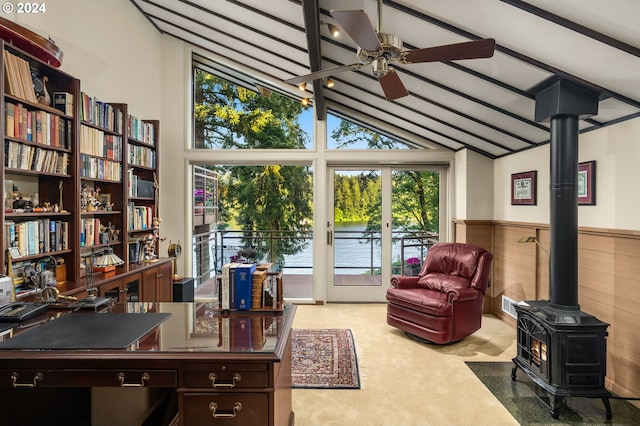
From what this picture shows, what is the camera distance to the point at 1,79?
2.14 meters

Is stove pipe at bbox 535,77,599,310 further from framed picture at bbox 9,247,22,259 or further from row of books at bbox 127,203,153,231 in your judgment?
row of books at bbox 127,203,153,231

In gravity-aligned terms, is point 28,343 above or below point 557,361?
above

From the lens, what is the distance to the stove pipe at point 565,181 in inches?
96.2

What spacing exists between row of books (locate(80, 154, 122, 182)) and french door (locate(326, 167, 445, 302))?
8.96ft

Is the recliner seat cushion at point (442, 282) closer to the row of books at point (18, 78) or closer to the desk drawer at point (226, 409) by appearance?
the desk drawer at point (226, 409)

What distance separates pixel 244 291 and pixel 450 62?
2385 millimetres

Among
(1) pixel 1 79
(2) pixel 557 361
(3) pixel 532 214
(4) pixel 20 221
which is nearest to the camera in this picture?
(1) pixel 1 79

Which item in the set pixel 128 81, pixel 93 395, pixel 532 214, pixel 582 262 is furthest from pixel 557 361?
pixel 128 81

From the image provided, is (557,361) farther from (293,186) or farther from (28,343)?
(293,186)

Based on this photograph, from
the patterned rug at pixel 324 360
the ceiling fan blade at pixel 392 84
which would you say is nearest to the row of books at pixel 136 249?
the patterned rug at pixel 324 360

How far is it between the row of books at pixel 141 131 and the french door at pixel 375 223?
2382 millimetres

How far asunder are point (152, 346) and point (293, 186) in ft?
12.9

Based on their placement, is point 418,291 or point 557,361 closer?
point 557,361

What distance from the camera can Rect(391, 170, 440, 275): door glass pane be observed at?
17.0ft
